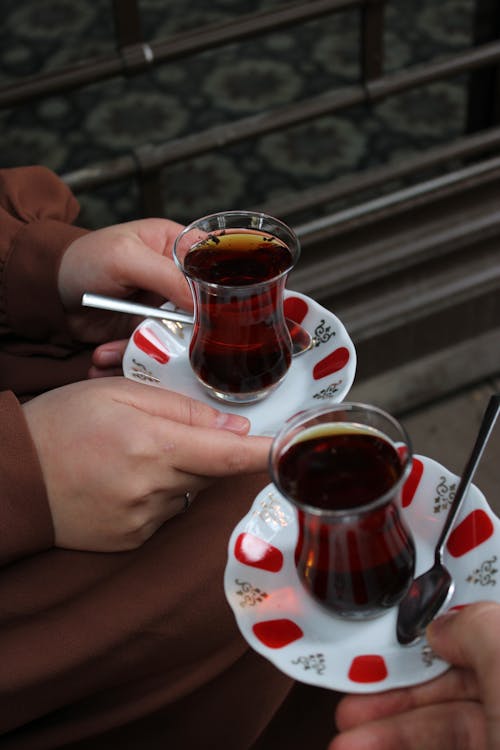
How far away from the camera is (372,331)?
141 centimetres

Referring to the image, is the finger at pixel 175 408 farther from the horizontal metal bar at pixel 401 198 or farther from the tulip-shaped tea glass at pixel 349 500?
the horizontal metal bar at pixel 401 198

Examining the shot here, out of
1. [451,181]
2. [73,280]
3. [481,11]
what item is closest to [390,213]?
[451,181]

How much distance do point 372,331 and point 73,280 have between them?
66 centimetres

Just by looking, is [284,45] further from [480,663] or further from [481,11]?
[480,663]

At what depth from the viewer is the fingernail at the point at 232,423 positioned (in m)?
0.71

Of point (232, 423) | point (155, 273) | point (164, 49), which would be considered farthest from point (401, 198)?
point (232, 423)

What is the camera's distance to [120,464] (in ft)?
2.18

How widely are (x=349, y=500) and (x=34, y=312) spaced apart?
384mm

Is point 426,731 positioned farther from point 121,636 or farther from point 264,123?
point 264,123

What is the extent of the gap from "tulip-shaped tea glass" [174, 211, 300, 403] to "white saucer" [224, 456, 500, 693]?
136 mm

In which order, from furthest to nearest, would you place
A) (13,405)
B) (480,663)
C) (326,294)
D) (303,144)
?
(303,144)
(326,294)
(13,405)
(480,663)

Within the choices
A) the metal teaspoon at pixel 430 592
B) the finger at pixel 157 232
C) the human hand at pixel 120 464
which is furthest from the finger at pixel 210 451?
the finger at pixel 157 232

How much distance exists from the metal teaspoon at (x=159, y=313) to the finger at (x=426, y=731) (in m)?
0.34

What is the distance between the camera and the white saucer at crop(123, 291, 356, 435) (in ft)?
2.50
